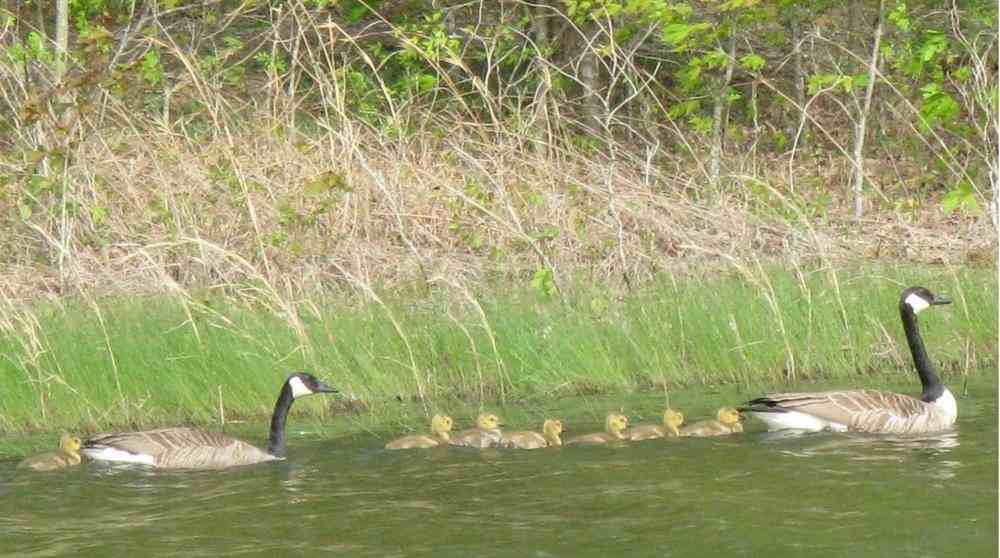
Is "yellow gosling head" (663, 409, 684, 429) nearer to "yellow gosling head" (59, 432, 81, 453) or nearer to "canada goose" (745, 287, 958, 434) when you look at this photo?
"canada goose" (745, 287, 958, 434)

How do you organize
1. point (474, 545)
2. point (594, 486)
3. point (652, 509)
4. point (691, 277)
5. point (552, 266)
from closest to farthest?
point (474, 545) → point (652, 509) → point (594, 486) → point (552, 266) → point (691, 277)

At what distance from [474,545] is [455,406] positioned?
178 inches

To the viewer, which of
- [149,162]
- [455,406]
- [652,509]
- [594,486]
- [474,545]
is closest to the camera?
[474,545]

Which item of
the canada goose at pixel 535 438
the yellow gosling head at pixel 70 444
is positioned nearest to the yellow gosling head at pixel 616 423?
the canada goose at pixel 535 438

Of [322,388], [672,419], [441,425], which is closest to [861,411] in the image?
[672,419]

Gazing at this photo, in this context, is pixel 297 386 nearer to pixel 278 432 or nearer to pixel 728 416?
pixel 278 432

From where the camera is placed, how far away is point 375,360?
14531 millimetres

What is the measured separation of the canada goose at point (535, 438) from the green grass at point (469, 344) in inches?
52.4

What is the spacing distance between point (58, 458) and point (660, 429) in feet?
14.1

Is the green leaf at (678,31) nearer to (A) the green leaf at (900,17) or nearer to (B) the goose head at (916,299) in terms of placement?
(A) the green leaf at (900,17)

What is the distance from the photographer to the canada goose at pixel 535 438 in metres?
12.5

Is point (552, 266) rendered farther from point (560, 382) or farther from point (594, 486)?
point (594, 486)

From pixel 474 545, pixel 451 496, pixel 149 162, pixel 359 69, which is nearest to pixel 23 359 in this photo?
pixel 451 496

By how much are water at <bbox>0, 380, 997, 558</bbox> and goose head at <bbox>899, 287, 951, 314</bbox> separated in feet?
4.93
